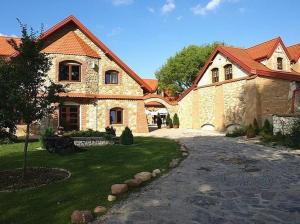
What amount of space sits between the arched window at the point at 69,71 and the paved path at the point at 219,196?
54.9ft

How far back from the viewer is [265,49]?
2991 cm

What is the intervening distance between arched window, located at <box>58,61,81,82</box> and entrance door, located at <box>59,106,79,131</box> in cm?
240

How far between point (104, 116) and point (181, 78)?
97.4 feet

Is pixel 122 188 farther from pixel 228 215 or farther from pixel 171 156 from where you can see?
pixel 171 156

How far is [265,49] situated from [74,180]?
25689mm

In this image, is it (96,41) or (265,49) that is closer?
(96,41)

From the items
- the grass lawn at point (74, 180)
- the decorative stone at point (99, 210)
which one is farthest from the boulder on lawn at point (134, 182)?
the decorative stone at point (99, 210)

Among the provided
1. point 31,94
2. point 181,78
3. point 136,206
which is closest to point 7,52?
point 31,94

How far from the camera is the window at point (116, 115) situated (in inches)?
1095

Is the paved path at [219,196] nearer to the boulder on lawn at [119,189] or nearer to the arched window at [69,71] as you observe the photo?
the boulder on lawn at [119,189]

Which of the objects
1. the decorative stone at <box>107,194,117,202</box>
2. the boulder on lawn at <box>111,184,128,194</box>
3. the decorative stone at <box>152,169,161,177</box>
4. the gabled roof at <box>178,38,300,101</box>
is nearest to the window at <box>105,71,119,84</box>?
the gabled roof at <box>178,38,300,101</box>

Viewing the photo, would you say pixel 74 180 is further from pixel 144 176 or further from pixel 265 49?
pixel 265 49

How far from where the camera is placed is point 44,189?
27.3 ft

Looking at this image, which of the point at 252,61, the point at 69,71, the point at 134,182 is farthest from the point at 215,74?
the point at 134,182
